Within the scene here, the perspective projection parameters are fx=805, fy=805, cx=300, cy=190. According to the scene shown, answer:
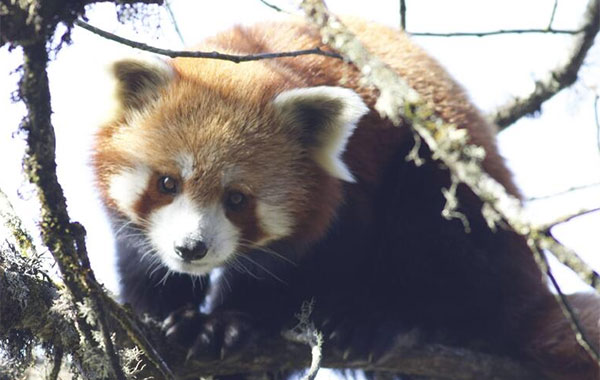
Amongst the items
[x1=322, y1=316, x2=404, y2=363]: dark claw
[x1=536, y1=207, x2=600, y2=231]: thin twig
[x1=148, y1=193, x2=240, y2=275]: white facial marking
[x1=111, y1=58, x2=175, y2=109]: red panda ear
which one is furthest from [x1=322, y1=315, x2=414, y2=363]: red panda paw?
[x1=536, y1=207, x2=600, y2=231]: thin twig

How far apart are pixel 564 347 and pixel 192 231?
2.03 meters

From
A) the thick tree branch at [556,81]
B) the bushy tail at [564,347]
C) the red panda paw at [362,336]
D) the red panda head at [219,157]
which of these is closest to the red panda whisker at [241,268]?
the red panda head at [219,157]

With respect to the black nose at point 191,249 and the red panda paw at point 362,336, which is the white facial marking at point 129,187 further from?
the red panda paw at point 362,336

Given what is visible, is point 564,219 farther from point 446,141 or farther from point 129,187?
point 129,187

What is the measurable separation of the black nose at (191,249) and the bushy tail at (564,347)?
1817 millimetres

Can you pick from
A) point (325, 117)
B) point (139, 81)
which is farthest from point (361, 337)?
point (139, 81)

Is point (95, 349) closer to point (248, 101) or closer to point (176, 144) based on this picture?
point (176, 144)

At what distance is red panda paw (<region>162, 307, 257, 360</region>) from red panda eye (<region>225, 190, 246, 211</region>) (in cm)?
57

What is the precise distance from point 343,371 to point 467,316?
0.85 meters

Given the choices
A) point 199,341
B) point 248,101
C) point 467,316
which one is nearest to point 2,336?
point 199,341

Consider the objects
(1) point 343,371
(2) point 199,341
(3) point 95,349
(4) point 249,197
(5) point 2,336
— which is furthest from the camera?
(1) point 343,371

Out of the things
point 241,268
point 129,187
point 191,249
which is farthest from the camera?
point 241,268

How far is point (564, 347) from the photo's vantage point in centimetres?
422

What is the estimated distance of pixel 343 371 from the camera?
4793 mm
